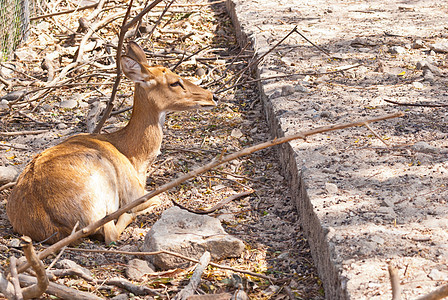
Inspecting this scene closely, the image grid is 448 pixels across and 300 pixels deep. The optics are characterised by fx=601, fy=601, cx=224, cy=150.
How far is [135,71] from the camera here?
4875mm

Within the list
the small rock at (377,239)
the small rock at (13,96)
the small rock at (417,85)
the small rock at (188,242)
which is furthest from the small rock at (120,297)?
the small rock at (13,96)

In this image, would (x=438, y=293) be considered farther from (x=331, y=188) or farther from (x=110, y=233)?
(x=110, y=233)

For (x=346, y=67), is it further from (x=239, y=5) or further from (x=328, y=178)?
(x=239, y=5)

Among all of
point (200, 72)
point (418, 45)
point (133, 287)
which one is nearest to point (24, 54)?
point (200, 72)

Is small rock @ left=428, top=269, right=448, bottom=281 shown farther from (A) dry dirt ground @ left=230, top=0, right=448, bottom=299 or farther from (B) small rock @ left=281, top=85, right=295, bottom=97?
(B) small rock @ left=281, top=85, right=295, bottom=97

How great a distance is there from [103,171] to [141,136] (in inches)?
27.1

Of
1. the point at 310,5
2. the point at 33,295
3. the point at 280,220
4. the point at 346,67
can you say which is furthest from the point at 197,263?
the point at 310,5

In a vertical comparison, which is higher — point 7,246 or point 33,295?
point 33,295

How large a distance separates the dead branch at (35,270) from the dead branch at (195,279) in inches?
33.7

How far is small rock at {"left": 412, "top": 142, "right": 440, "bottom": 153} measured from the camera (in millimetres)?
4270

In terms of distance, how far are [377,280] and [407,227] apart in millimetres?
559

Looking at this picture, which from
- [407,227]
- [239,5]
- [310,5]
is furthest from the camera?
[239,5]

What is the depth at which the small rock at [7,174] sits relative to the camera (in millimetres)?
4679

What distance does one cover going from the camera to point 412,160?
13.7 ft
